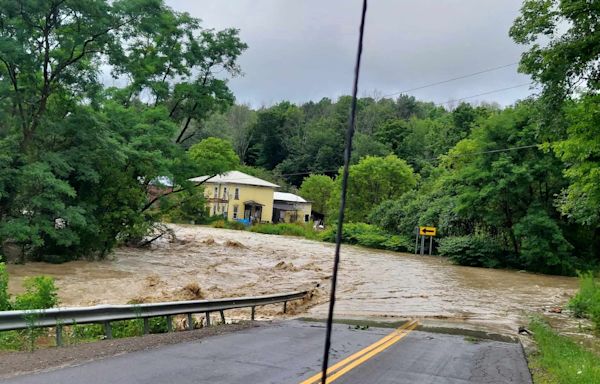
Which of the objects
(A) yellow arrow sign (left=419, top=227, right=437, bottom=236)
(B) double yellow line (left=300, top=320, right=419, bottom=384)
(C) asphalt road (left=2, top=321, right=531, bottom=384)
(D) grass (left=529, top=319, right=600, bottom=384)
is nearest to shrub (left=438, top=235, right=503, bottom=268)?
(A) yellow arrow sign (left=419, top=227, right=437, bottom=236)

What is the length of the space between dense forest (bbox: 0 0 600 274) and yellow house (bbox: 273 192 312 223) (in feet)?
115

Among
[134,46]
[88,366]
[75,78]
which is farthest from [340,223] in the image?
[134,46]

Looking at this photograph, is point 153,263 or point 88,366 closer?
point 88,366

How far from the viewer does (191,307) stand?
470 inches

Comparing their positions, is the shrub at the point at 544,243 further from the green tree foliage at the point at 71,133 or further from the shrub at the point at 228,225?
the shrub at the point at 228,225

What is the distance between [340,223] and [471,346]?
11.8 m

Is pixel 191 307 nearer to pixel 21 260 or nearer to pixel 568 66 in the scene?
pixel 568 66

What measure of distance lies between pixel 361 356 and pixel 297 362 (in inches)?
62.5

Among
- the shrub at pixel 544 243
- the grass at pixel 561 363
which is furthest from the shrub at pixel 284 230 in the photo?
the grass at pixel 561 363

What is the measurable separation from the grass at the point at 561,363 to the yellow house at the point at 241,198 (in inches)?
2811

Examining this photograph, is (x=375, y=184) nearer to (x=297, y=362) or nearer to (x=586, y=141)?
(x=586, y=141)

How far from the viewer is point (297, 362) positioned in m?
8.82

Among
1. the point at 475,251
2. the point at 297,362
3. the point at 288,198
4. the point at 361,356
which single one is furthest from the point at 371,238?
the point at 297,362

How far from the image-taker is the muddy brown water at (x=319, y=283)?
62.0ft
